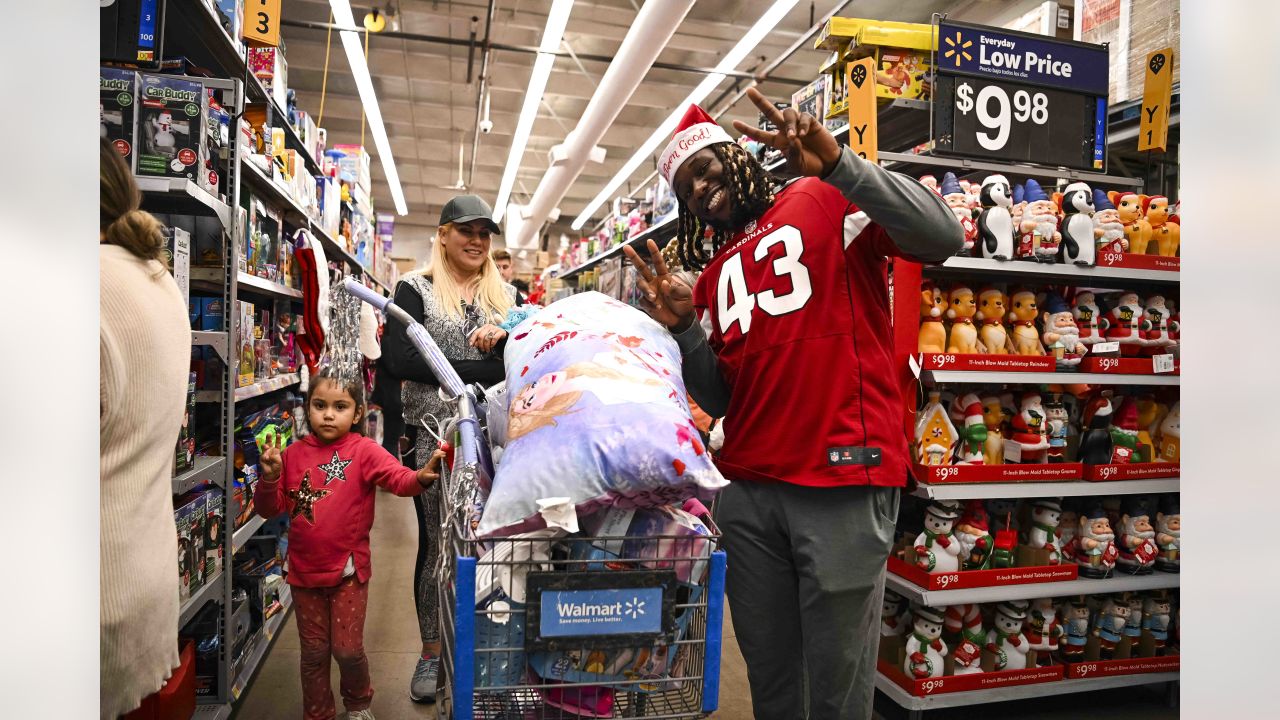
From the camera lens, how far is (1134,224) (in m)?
2.99

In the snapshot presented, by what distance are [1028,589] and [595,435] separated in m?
2.38

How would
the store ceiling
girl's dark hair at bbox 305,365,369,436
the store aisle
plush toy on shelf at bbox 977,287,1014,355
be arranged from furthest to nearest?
the store ceiling → plush toy on shelf at bbox 977,287,1014,355 → the store aisle → girl's dark hair at bbox 305,365,369,436

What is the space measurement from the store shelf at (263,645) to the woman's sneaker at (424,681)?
61 cm

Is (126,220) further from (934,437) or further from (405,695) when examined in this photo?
(934,437)

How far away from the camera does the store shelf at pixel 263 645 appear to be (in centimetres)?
269

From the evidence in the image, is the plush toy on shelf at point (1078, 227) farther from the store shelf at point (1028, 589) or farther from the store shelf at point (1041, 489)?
the store shelf at point (1028, 589)

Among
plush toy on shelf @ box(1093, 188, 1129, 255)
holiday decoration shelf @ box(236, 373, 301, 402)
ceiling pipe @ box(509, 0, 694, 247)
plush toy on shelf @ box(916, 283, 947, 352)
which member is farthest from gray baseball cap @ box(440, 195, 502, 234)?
ceiling pipe @ box(509, 0, 694, 247)

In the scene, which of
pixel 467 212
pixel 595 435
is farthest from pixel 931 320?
pixel 595 435

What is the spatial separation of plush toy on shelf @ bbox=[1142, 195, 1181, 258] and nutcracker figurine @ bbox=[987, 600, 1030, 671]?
5.20 ft

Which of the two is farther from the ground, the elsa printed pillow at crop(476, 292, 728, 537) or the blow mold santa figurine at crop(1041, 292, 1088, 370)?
the blow mold santa figurine at crop(1041, 292, 1088, 370)

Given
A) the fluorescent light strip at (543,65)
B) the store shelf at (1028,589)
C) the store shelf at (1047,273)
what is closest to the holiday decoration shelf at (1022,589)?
the store shelf at (1028,589)

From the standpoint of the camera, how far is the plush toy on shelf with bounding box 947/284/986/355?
275cm

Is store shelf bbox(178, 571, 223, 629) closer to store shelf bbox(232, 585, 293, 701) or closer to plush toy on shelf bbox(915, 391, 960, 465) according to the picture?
store shelf bbox(232, 585, 293, 701)
